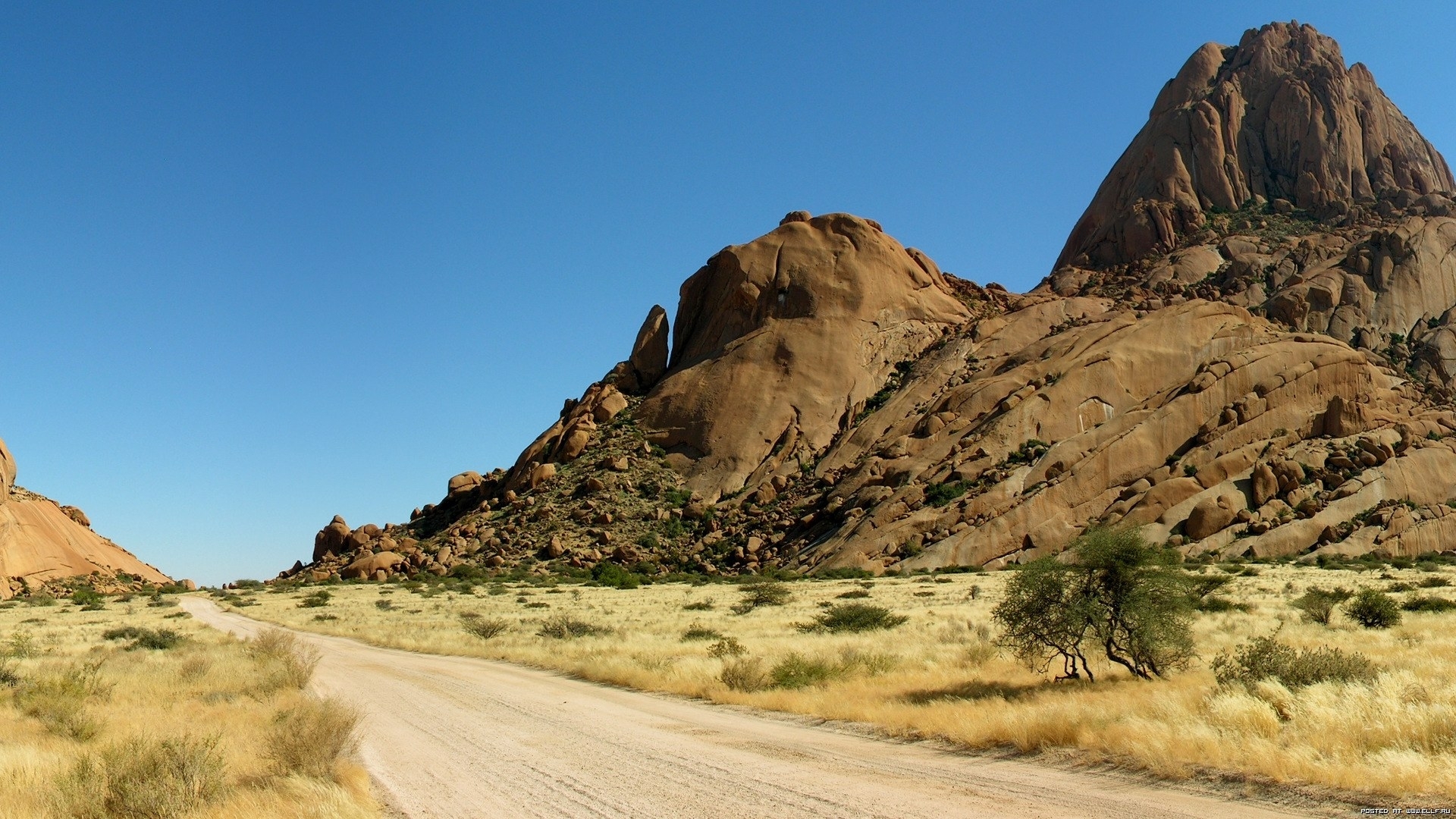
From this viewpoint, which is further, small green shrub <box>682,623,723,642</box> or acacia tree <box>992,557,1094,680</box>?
small green shrub <box>682,623,723,642</box>

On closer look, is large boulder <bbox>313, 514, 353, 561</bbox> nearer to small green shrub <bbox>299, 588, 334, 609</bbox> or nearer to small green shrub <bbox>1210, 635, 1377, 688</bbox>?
small green shrub <bbox>299, 588, 334, 609</bbox>

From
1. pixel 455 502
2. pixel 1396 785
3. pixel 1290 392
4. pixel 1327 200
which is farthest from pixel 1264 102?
pixel 1396 785

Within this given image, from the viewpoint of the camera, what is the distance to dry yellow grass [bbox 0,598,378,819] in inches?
345

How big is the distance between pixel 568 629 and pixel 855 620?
9.62 m

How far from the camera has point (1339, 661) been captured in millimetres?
13000

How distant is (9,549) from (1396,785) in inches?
3769

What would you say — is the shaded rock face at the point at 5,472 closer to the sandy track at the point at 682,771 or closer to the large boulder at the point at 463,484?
the large boulder at the point at 463,484

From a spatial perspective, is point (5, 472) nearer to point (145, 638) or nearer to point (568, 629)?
point (145, 638)

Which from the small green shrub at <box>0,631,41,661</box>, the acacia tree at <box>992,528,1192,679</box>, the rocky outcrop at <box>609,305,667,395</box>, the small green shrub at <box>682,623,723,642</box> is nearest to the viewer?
the acacia tree at <box>992,528,1192,679</box>

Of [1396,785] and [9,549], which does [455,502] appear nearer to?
[9,549]

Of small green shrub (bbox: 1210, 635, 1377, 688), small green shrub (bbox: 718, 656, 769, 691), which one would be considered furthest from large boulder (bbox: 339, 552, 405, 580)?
small green shrub (bbox: 1210, 635, 1377, 688)

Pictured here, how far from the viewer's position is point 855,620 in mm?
28906

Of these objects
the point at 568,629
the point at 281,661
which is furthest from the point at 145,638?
the point at 568,629

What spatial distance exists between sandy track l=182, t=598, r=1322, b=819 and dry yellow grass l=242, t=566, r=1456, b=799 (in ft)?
3.06
